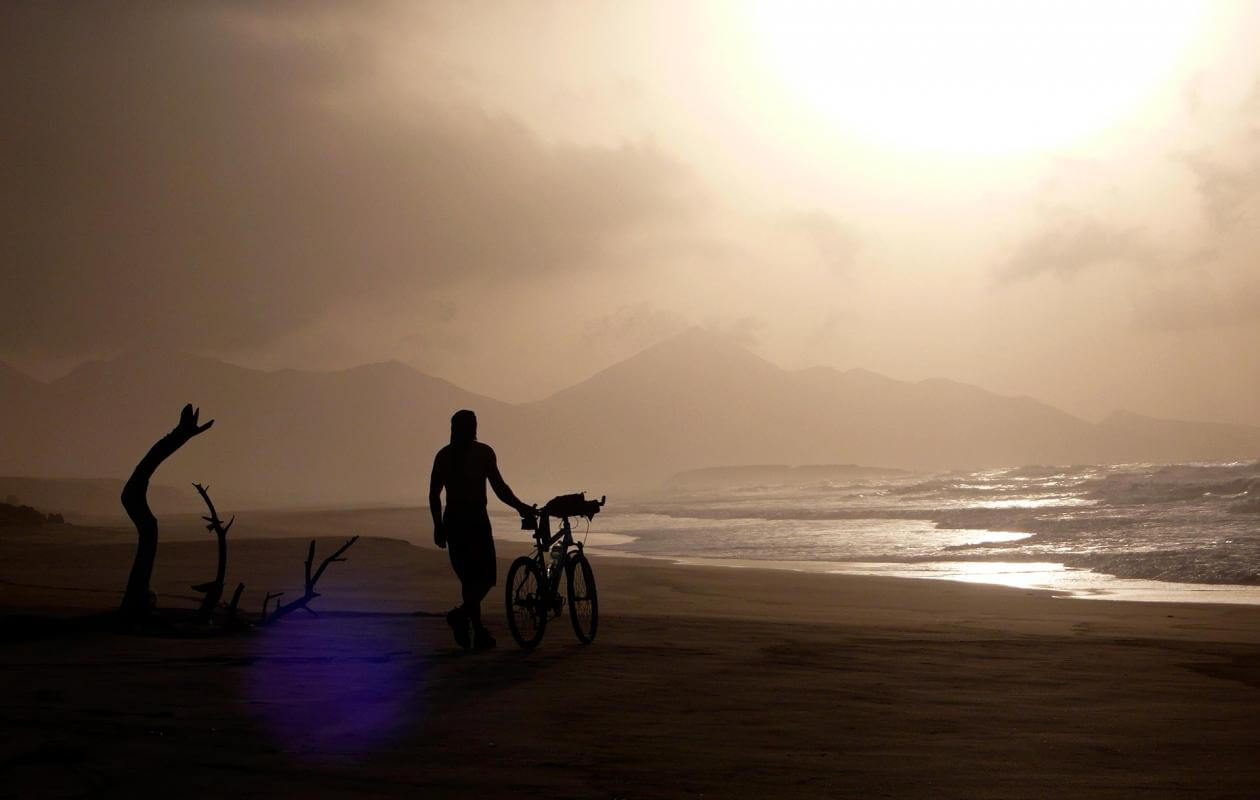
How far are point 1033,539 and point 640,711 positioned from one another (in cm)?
2266

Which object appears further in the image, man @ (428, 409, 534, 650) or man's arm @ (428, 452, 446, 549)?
man @ (428, 409, 534, 650)

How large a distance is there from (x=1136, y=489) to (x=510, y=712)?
38.5 metres

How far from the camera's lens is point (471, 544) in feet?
29.5

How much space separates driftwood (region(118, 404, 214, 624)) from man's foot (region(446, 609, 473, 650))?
287 centimetres

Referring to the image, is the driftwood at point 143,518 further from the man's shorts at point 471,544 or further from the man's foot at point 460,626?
the man's foot at point 460,626

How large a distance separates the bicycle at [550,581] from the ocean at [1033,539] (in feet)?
31.9

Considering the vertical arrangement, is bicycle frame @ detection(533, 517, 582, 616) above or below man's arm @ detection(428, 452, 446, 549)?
below

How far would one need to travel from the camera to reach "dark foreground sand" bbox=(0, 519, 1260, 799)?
4766mm

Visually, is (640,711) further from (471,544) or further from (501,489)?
(501,489)

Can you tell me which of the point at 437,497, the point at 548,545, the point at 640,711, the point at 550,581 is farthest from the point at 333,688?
the point at 548,545

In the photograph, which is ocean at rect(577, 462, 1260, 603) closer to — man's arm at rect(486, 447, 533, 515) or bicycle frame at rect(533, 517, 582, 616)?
bicycle frame at rect(533, 517, 582, 616)

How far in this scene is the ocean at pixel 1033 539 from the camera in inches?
723

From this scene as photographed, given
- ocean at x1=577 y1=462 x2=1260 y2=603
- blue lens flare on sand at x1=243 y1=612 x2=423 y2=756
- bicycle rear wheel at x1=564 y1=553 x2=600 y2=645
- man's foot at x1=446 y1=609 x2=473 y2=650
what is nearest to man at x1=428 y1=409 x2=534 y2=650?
man's foot at x1=446 y1=609 x2=473 y2=650

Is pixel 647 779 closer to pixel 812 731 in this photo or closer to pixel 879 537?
pixel 812 731
